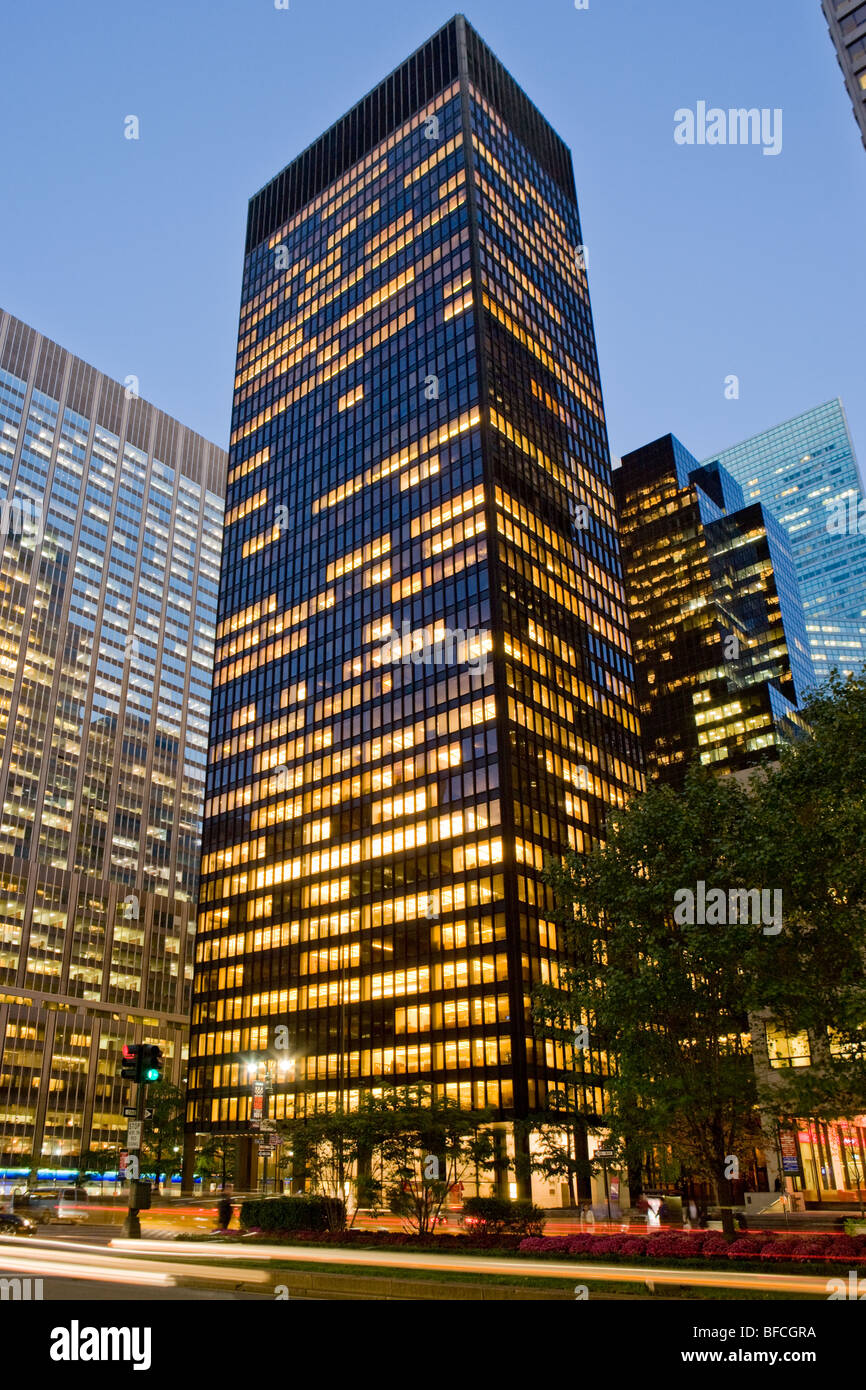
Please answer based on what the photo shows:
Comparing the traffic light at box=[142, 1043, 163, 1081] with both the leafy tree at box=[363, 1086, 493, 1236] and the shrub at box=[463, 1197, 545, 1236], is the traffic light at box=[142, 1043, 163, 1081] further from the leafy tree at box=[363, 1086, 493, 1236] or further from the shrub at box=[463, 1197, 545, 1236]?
the shrub at box=[463, 1197, 545, 1236]

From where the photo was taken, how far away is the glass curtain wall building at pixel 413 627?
3164 inches

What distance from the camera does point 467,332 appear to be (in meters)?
98.0

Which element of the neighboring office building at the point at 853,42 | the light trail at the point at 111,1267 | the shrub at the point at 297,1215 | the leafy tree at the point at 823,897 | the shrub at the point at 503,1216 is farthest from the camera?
the neighboring office building at the point at 853,42

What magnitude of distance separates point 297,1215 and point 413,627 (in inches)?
2442

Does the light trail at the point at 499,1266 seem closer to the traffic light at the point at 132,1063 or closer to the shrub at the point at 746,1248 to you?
the shrub at the point at 746,1248

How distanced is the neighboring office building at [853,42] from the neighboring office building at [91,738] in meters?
130

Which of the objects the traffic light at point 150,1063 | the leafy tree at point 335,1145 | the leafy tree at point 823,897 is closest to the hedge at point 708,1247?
the leafy tree at point 823,897

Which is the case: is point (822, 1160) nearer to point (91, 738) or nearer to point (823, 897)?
point (823, 897)

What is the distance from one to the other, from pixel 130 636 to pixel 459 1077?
116 m

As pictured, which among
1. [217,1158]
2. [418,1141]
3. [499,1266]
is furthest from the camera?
[217,1158]

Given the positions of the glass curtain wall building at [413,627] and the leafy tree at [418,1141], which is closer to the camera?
the leafy tree at [418,1141]

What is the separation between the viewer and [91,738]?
156m

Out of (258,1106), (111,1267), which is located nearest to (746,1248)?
(111,1267)
